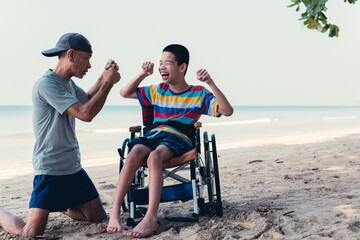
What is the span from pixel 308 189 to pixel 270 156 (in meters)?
3.08

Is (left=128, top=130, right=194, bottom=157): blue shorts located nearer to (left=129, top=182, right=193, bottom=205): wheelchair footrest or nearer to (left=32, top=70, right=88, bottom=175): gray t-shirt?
(left=129, top=182, right=193, bottom=205): wheelchair footrest

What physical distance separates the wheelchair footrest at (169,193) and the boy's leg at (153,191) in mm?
257

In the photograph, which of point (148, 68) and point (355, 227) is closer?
point (355, 227)

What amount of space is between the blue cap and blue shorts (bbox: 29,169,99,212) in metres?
0.93

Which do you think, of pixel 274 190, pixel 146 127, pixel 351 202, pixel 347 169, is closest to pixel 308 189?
pixel 274 190

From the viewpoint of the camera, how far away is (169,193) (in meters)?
3.16

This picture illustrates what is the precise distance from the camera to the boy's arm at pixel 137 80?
129 inches

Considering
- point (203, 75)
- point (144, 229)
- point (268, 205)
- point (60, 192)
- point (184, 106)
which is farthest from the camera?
point (268, 205)

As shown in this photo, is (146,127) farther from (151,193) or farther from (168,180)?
(168,180)

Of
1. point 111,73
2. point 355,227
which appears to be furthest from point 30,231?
point 355,227

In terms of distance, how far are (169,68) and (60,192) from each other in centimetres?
133

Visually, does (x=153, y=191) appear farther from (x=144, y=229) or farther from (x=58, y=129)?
(x=58, y=129)

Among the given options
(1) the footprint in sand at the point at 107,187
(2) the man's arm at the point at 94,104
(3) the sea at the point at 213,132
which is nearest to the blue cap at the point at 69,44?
(2) the man's arm at the point at 94,104

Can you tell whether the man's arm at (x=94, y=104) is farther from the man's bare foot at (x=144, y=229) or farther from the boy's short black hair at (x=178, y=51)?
the man's bare foot at (x=144, y=229)
